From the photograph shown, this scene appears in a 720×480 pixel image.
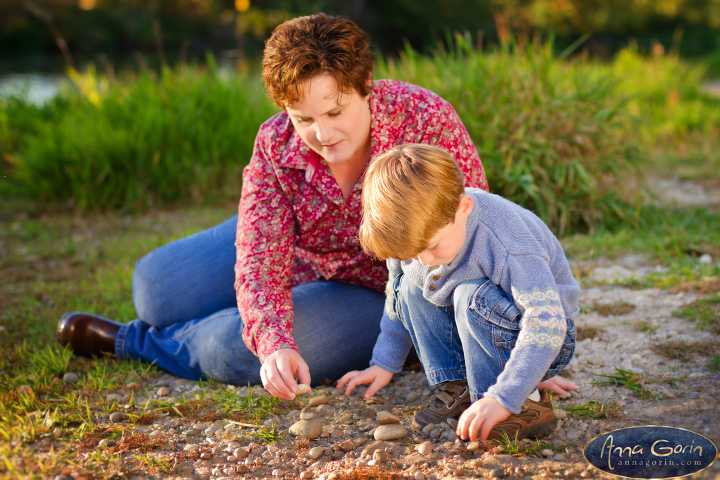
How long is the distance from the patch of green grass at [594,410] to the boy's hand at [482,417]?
0.47 m

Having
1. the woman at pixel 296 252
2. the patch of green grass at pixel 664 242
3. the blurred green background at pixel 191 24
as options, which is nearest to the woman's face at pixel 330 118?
the woman at pixel 296 252

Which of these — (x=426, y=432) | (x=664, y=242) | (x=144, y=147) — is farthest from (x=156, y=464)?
(x=144, y=147)

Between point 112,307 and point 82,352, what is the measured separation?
53cm

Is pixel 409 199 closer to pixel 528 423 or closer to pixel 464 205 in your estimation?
pixel 464 205

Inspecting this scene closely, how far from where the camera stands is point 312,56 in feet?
5.93

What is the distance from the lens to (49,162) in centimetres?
461

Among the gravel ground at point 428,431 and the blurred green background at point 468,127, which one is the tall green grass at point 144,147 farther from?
the gravel ground at point 428,431

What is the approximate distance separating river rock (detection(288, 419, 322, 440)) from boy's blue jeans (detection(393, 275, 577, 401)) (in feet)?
1.19

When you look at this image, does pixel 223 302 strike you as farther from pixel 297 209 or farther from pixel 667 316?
pixel 667 316

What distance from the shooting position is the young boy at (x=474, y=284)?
4.89 feet

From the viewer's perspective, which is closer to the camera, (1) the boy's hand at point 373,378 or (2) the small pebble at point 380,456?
(2) the small pebble at point 380,456

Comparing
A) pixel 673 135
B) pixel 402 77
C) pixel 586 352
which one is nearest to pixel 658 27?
pixel 673 135

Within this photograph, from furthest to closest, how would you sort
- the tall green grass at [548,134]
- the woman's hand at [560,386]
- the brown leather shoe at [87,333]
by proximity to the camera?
1. the tall green grass at [548,134]
2. the brown leather shoe at [87,333]
3. the woman's hand at [560,386]

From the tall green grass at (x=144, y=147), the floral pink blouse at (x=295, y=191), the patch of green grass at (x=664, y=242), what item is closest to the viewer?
the floral pink blouse at (x=295, y=191)
